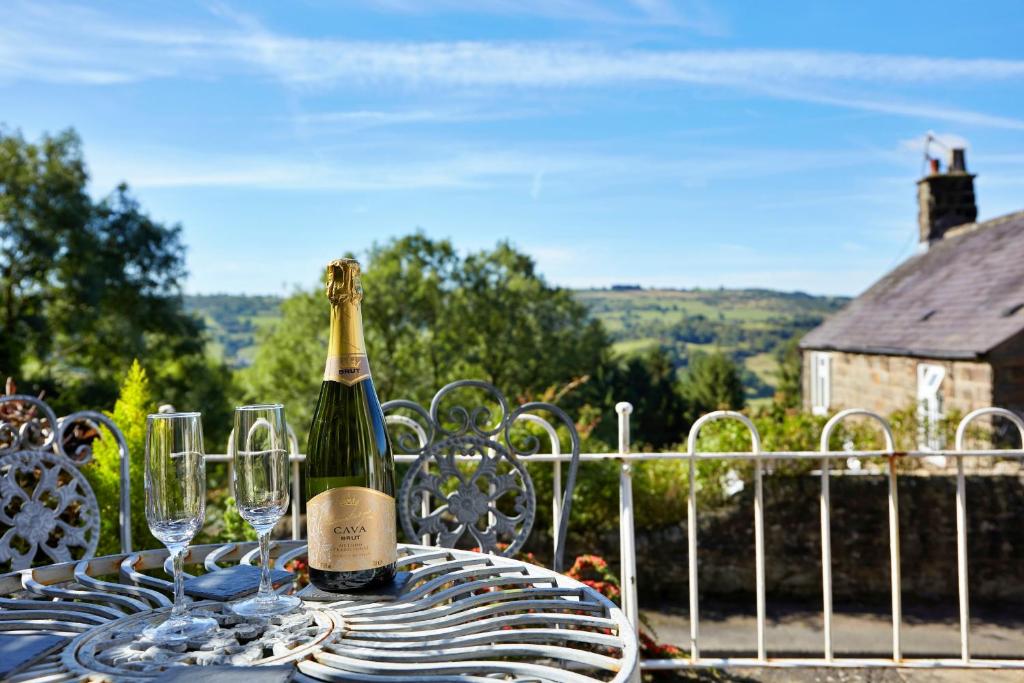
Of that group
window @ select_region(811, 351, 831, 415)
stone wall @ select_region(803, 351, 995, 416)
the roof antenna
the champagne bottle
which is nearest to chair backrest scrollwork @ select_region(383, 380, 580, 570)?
the champagne bottle

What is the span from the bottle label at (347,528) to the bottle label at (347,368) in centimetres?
24

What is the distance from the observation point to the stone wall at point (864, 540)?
7715 millimetres

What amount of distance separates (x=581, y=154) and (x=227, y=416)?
37368 mm

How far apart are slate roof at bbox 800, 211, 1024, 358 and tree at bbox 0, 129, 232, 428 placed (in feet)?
53.5

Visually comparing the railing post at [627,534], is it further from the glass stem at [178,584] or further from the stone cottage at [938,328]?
the stone cottage at [938,328]

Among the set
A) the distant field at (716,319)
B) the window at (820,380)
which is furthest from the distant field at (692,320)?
the window at (820,380)

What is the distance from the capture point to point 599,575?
163 inches

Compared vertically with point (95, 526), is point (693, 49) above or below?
above

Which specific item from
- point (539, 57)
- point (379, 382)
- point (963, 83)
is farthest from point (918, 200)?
point (963, 83)

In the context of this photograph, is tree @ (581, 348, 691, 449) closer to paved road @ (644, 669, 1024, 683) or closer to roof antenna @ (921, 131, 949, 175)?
roof antenna @ (921, 131, 949, 175)

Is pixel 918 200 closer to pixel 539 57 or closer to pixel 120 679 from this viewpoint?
pixel 120 679

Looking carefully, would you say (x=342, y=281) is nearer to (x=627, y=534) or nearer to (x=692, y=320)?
(x=627, y=534)

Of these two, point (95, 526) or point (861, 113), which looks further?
point (861, 113)

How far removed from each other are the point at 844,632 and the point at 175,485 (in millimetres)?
6922
